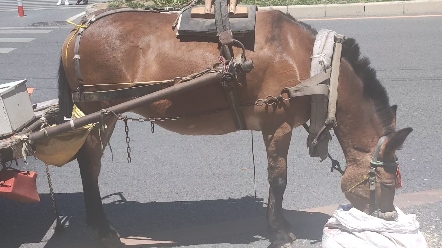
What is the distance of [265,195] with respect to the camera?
5148mm

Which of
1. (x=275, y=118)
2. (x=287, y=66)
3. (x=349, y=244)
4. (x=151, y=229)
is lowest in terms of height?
(x=151, y=229)

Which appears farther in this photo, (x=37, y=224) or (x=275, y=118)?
(x=37, y=224)

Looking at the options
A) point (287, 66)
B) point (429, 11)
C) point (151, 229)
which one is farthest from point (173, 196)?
point (429, 11)

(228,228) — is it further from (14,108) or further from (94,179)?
(14,108)

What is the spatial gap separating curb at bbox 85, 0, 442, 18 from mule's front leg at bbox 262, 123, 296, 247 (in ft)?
30.9

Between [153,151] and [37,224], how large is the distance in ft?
5.65

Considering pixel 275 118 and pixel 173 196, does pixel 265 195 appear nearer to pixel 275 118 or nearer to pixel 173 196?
pixel 173 196

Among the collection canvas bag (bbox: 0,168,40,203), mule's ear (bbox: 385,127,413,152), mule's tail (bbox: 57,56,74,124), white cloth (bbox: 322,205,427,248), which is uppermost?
mule's tail (bbox: 57,56,74,124)

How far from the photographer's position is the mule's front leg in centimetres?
397

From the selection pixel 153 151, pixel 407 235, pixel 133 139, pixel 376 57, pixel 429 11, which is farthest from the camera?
pixel 429 11

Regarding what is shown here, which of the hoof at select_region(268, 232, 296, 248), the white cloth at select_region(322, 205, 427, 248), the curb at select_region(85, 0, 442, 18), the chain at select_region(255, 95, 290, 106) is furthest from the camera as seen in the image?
the curb at select_region(85, 0, 442, 18)

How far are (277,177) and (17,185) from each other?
5.98 ft

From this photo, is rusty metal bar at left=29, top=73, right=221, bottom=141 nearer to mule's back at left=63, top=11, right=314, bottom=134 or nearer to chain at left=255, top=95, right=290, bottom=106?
mule's back at left=63, top=11, right=314, bottom=134

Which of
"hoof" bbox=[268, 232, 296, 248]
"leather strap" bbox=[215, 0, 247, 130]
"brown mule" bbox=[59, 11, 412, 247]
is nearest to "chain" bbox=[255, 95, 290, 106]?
"brown mule" bbox=[59, 11, 412, 247]
